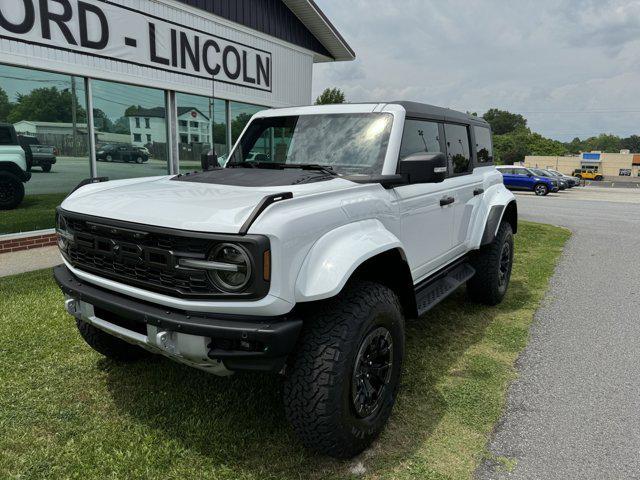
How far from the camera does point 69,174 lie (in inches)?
310

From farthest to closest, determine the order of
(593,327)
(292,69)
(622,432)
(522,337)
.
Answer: (292,69) < (593,327) < (522,337) < (622,432)

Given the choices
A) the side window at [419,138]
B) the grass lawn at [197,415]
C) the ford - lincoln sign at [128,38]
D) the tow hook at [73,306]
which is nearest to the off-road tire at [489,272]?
the grass lawn at [197,415]

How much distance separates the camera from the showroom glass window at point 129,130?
820cm

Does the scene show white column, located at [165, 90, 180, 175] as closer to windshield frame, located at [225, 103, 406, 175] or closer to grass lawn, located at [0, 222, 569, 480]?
grass lawn, located at [0, 222, 569, 480]

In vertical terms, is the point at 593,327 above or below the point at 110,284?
below

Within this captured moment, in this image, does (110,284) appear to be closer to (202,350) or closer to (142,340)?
(142,340)

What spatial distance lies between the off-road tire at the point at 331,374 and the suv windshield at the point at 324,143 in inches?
42.1

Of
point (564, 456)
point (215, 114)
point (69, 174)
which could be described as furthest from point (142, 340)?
point (215, 114)

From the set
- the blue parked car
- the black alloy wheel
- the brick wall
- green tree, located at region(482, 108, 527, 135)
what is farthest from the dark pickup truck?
green tree, located at region(482, 108, 527, 135)

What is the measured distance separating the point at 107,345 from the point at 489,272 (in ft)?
12.0

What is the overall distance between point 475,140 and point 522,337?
2.03 m

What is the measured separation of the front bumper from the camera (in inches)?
82.2

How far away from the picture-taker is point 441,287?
12.9 ft

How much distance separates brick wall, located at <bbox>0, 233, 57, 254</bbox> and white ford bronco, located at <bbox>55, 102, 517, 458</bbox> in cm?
489
